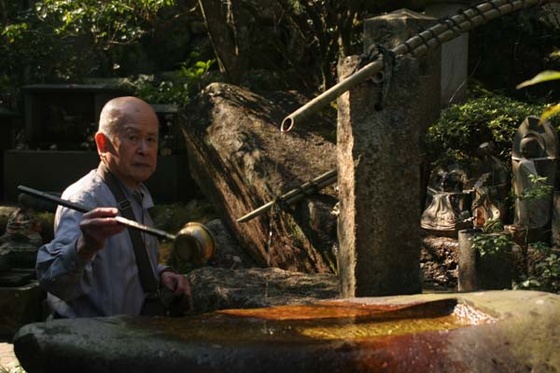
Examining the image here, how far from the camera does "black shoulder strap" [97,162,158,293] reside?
3.56 m

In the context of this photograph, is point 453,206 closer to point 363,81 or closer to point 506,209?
point 506,209

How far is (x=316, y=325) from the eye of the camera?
3.84 m

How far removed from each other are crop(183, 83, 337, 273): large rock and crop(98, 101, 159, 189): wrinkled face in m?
3.68

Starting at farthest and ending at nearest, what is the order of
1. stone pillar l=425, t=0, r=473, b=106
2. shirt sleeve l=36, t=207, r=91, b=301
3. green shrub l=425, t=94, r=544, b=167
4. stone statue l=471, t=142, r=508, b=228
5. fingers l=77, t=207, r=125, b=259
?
stone pillar l=425, t=0, r=473, b=106
green shrub l=425, t=94, r=544, b=167
stone statue l=471, t=142, r=508, b=228
shirt sleeve l=36, t=207, r=91, b=301
fingers l=77, t=207, r=125, b=259

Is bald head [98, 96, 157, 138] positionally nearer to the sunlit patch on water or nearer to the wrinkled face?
the wrinkled face

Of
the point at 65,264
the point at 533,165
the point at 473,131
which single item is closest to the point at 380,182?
the point at 65,264

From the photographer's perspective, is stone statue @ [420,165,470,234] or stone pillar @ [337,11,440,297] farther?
stone statue @ [420,165,470,234]

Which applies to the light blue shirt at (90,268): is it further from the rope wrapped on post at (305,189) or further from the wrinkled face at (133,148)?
the rope wrapped on post at (305,189)

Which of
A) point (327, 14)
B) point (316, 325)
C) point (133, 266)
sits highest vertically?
point (327, 14)

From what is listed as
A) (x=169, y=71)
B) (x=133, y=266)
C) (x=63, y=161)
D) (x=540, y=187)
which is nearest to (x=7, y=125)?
(x=63, y=161)

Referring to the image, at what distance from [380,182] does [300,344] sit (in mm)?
1749

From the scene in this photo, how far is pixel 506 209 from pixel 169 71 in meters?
9.47

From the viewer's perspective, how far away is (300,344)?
3.36 meters

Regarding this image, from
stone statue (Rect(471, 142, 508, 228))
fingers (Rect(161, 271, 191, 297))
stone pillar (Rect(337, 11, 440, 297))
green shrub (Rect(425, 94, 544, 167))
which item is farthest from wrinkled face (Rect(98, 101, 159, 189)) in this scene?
green shrub (Rect(425, 94, 544, 167))
